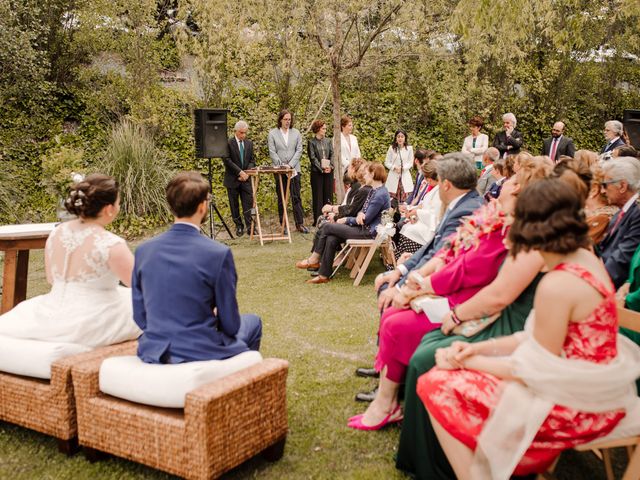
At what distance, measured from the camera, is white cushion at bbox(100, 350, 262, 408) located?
2.55 meters

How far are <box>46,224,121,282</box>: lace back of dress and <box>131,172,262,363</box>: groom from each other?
42 cm

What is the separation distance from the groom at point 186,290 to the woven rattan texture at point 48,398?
390mm

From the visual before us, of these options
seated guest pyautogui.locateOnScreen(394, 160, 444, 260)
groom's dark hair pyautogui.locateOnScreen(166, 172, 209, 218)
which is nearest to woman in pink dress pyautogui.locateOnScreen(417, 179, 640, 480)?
groom's dark hair pyautogui.locateOnScreen(166, 172, 209, 218)

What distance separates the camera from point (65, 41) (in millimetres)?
12656

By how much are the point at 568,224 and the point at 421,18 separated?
8797 millimetres

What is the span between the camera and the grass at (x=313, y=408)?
285 centimetres

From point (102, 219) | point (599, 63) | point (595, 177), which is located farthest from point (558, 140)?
point (102, 219)

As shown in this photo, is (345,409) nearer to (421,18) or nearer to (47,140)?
(421,18)

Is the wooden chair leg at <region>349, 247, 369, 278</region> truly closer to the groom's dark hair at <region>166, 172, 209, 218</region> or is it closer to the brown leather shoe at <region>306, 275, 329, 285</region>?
the brown leather shoe at <region>306, 275, 329, 285</region>

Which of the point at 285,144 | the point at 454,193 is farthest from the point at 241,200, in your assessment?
the point at 454,193

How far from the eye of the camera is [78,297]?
10.3ft

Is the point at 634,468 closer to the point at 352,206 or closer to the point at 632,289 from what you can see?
the point at 632,289

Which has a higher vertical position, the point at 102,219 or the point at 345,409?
the point at 102,219

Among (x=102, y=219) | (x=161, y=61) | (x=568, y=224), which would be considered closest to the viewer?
(x=568, y=224)
